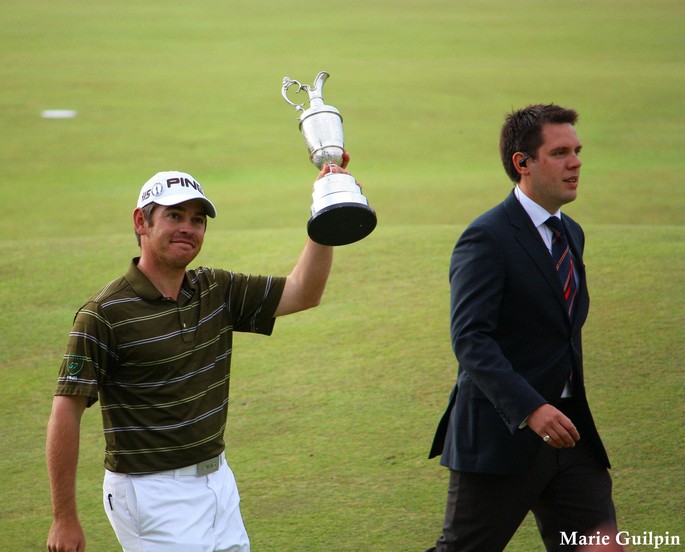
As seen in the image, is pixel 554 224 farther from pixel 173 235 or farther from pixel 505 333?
pixel 173 235

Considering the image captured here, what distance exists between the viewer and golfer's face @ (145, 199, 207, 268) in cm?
285

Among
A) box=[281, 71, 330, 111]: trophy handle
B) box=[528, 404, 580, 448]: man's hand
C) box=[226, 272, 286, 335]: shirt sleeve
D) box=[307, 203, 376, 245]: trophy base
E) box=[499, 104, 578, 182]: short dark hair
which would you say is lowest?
box=[528, 404, 580, 448]: man's hand

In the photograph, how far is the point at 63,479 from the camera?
2.66m

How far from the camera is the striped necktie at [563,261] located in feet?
10.2

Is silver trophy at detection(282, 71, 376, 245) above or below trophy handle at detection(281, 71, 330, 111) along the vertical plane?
below

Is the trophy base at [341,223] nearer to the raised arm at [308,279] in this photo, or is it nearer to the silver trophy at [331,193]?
the silver trophy at [331,193]

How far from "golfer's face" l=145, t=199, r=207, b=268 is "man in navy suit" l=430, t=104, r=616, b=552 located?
785 mm

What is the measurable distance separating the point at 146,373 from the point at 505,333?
1.05m

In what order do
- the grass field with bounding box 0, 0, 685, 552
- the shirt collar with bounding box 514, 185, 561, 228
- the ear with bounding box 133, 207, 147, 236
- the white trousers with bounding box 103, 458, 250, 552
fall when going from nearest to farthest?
1. the white trousers with bounding box 103, 458, 250, 552
2. the ear with bounding box 133, 207, 147, 236
3. the shirt collar with bounding box 514, 185, 561, 228
4. the grass field with bounding box 0, 0, 685, 552

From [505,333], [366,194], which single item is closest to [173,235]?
[505,333]

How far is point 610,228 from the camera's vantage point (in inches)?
323

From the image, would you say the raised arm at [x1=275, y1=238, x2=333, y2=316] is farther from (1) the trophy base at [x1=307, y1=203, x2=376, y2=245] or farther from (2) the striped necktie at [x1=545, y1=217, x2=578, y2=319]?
(2) the striped necktie at [x1=545, y1=217, x2=578, y2=319]

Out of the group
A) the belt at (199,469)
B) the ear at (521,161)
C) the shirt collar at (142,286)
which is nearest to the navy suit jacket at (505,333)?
the ear at (521,161)

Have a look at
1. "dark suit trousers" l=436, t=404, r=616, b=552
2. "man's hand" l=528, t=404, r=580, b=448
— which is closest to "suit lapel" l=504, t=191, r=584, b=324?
"man's hand" l=528, t=404, r=580, b=448
